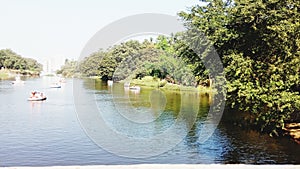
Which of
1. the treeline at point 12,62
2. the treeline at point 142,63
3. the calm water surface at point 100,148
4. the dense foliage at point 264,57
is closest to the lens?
the calm water surface at point 100,148

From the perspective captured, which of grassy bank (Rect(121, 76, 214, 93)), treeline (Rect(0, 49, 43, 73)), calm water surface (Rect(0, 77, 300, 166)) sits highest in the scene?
treeline (Rect(0, 49, 43, 73))

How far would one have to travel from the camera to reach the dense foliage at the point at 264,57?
54.9 ft

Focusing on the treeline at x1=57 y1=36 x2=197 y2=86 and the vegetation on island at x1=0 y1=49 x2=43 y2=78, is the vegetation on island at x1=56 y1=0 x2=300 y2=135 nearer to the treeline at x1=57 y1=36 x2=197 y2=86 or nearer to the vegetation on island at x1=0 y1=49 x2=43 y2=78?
the treeline at x1=57 y1=36 x2=197 y2=86

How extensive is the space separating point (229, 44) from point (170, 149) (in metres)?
6.57

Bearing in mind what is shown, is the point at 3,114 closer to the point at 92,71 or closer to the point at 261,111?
the point at 261,111

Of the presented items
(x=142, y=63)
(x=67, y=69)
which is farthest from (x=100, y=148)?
(x=67, y=69)

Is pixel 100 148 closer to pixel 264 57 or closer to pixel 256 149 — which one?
pixel 256 149

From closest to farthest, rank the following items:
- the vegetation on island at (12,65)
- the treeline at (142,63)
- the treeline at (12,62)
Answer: the treeline at (142,63)
the vegetation on island at (12,65)
the treeline at (12,62)

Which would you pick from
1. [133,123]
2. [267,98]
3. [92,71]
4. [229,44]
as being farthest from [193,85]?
[92,71]

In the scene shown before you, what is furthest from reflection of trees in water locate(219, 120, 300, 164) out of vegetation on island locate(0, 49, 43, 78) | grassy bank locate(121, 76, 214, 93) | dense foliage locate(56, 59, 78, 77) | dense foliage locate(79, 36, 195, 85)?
dense foliage locate(56, 59, 78, 77)

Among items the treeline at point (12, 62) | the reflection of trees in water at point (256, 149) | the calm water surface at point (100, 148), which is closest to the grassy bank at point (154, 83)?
the calm water surface at point (100, 148)

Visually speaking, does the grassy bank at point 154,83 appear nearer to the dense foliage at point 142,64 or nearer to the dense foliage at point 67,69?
the dense foliage at point 142,64

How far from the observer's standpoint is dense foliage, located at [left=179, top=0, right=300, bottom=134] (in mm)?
16734

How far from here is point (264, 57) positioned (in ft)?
61.0
